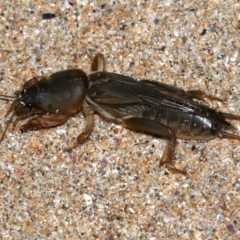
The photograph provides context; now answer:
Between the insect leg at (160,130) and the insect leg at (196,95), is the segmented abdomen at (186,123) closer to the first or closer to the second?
the insect leg at (160,130)

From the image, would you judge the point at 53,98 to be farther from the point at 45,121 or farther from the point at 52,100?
the point at 45,121

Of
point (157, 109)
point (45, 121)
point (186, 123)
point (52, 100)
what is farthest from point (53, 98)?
point (186, 123)

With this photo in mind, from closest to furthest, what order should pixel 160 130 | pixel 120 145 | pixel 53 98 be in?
pixel 160 130, pixel 53 98, pixel 120 145

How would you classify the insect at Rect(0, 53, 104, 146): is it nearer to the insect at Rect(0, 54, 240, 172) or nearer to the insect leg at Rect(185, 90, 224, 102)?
the insect at Rect(0, 54, 240, 172)

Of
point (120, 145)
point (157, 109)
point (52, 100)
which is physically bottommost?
point (120, 145)

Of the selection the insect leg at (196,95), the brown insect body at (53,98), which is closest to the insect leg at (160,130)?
the insect leg at (196,95)

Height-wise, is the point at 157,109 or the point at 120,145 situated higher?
the point at 157,109

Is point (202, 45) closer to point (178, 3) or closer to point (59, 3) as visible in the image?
point (178, 3)
